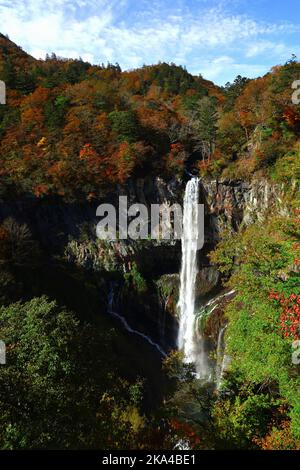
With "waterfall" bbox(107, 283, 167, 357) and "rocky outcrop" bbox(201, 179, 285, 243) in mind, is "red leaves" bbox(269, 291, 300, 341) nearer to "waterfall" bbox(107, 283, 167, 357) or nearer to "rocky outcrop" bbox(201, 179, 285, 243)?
"waterfall" bbox(107, 283, 167, 357)

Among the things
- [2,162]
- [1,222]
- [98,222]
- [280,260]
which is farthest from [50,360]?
[2,162]

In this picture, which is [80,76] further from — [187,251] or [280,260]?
[280,260]

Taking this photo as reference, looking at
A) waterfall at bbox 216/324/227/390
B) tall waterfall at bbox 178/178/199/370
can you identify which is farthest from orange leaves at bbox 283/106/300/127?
waterfall at bbox 216/324/227/390

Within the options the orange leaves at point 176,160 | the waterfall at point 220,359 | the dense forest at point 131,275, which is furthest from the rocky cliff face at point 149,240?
the waterfall at point 220,359

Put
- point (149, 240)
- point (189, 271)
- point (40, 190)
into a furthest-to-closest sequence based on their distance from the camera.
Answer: point (149, 240) → point (189, 271) → point (40, 190)

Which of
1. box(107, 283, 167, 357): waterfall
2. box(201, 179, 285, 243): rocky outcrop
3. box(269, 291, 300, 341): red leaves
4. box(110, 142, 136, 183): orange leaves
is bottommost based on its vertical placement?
box(107, 283, 167, 357): waterfall

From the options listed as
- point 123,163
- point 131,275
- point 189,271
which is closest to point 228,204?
point 189,271

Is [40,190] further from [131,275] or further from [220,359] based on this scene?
[220,359]

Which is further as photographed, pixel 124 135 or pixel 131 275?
pixel 124 135
